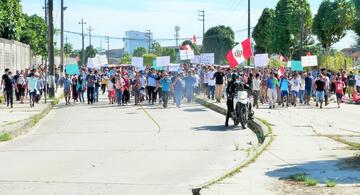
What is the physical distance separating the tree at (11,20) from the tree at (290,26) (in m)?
32.6

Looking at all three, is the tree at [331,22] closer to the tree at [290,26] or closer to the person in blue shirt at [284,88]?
the tree at [290,26]

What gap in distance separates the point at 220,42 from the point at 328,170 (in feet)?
332

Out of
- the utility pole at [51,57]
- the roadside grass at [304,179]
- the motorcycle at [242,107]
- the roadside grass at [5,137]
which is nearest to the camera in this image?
the roadside grass at [304,179]

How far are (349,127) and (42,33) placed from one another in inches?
A: 1834

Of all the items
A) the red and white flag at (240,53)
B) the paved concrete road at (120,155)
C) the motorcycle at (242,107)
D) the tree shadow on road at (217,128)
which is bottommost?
the paved concrete road at (120,155)

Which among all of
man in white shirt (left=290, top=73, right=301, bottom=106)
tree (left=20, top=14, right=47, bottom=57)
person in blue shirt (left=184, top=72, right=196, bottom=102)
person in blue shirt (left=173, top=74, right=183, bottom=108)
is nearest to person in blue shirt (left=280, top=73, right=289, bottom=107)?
man in white shirt (left=290, top=73, right=301, bottom=106)

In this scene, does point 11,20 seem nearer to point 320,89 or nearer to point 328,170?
point 320,89

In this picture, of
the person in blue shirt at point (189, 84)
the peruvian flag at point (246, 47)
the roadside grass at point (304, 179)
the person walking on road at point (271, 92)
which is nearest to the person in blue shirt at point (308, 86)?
the person walking on road at point (271, 92)

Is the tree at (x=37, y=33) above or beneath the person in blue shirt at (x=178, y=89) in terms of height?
above

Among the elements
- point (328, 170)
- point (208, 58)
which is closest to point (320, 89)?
point (208, 58)

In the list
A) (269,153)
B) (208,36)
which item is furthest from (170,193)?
(208,36)

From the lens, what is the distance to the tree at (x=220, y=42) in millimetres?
110875

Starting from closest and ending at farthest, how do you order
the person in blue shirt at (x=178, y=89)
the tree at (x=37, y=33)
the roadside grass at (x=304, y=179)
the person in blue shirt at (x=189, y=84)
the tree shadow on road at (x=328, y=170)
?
the roadside grass at (x=304, y=179) → the tree shadow on road at (x=328, y=170) → the person in blue shirt at (x=178, y=89) → the person in blue shirt at (x=189, y=84) → the tree at (x=37, y=33)

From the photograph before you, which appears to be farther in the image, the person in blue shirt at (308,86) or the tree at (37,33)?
the tree at (37,33)
